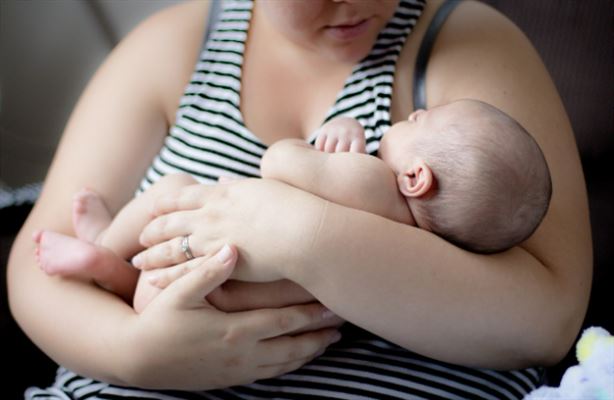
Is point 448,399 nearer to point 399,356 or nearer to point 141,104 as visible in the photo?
point 399,356

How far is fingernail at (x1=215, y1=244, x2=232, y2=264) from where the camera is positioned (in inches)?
Answer: 37.8

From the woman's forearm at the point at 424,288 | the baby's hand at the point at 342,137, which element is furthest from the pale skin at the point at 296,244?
the baby's hand at the point at 342,137

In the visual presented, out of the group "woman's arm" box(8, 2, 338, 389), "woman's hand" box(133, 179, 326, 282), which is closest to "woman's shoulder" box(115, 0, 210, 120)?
"woman's arm" box(8, 2, 338, 389)

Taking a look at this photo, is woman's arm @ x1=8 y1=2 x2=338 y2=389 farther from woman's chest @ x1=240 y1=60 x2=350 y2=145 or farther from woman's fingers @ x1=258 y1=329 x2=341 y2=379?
woman's chest @ x1=240 y1=60 x2=350 y2=145

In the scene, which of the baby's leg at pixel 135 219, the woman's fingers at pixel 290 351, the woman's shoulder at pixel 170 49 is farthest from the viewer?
the woman's shoulder at pixel 170 49

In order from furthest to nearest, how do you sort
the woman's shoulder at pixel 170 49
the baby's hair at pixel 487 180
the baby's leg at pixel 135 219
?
the woman's shoulder at pixel 170 49 → the baby's leg at pixel 135 219 → the baby's hair at pixel 487 180

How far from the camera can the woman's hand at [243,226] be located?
954mm

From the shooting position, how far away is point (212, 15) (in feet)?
4.37

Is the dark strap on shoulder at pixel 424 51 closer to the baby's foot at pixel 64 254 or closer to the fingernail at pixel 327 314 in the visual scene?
the fingernail at pixel 327 314

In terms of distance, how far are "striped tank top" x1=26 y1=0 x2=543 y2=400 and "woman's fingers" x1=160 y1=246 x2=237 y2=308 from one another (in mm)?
180

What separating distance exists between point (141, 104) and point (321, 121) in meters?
0.31

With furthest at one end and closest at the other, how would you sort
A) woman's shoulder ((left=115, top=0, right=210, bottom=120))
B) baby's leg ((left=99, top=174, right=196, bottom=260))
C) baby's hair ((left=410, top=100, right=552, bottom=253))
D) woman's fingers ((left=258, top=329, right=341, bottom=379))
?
woman's shoulder ((left=115, top=0, right=210, bottom=120)) < baby's leg ((left=99, top=174, right=196, bottom=260)) < woman's fingers ((left=258, top=329, right=341, bottom=379)) < baby's hair ((left=410, top=100, right=552, bottom=253))

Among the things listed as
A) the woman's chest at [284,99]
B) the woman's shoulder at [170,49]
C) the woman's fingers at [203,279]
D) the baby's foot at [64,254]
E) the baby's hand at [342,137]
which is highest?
the woman's shoulder at [170,49]

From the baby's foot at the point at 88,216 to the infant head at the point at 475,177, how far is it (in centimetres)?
51
